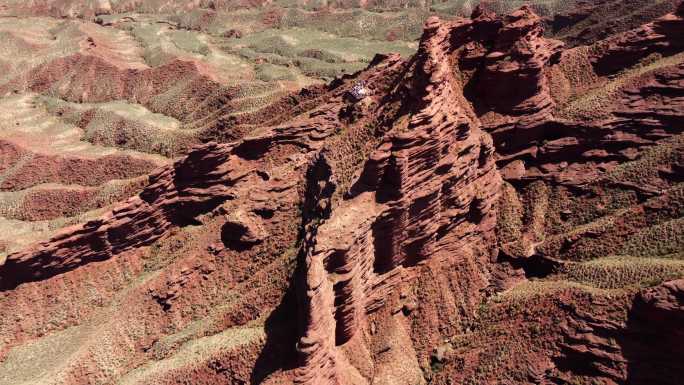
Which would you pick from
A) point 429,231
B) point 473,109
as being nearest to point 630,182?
point 473,109

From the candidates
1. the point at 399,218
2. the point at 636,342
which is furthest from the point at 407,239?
the point at 636,342

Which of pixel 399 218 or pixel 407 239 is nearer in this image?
pixel 399 218

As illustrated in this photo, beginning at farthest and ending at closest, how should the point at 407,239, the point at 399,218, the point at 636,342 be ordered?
1. the point at 407,239
2. the point at 399,218
3. the point at 636,342

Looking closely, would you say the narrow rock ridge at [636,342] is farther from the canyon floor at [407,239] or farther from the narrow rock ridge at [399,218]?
the narrow rock ridge at [399,218]

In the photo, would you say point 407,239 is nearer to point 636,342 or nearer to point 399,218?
point 399,218

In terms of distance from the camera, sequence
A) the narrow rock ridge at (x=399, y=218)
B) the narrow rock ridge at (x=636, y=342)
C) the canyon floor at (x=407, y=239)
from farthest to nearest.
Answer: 1. the canyon floor at (x=407, y=239)
2. the narrow rock ridge at (x=399, y=218)
3. the narrow rock ridge at (x=636, y=342)

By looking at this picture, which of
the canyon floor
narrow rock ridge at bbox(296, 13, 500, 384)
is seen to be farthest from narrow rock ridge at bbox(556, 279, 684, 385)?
narrow rock ridge at bbox(296, 13, 500, 384)

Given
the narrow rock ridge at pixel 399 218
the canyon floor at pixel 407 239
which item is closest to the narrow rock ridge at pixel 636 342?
the canyon floor at pixel 407 239
